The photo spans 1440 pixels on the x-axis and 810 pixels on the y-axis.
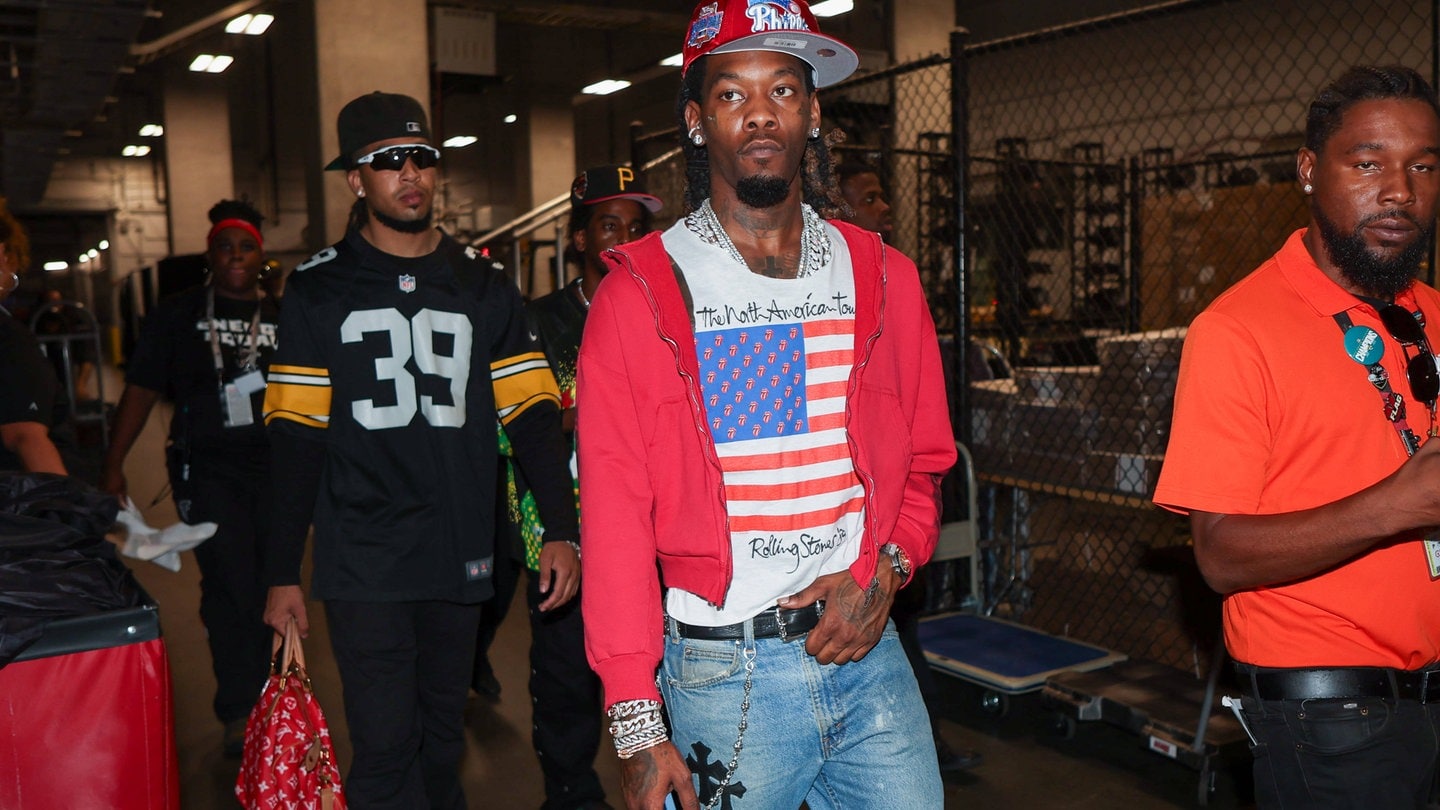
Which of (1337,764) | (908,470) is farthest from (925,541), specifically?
(1337,764)

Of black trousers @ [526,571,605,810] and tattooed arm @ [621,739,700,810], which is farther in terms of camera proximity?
black trousers @ [526,571,605,810]

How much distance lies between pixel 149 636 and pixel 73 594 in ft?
0.53

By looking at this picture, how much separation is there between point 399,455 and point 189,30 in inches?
482

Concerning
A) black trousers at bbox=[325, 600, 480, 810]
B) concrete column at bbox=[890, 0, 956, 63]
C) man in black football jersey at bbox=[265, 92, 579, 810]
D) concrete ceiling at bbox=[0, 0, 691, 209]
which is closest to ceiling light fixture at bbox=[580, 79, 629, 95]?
concrete ceiling at bbox=[0, 0, 691, 209]

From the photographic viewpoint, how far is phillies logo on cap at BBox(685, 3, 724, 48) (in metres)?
1.78

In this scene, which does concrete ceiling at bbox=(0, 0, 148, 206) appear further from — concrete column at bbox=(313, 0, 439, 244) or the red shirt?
the red shirt

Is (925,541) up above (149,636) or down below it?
above

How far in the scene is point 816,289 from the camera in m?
1.84

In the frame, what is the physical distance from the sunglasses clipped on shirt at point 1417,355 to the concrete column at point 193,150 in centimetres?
2004

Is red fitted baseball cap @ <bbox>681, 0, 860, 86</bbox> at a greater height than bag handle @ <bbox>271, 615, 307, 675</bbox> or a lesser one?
greater

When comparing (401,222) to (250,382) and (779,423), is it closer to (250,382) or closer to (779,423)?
(779,423)

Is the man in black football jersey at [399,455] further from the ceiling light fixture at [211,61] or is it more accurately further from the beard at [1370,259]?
the ceiling light fixture at [211,61]

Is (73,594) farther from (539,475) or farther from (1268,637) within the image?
(1268,637)

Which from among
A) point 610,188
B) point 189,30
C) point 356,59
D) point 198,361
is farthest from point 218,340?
point 189,30
